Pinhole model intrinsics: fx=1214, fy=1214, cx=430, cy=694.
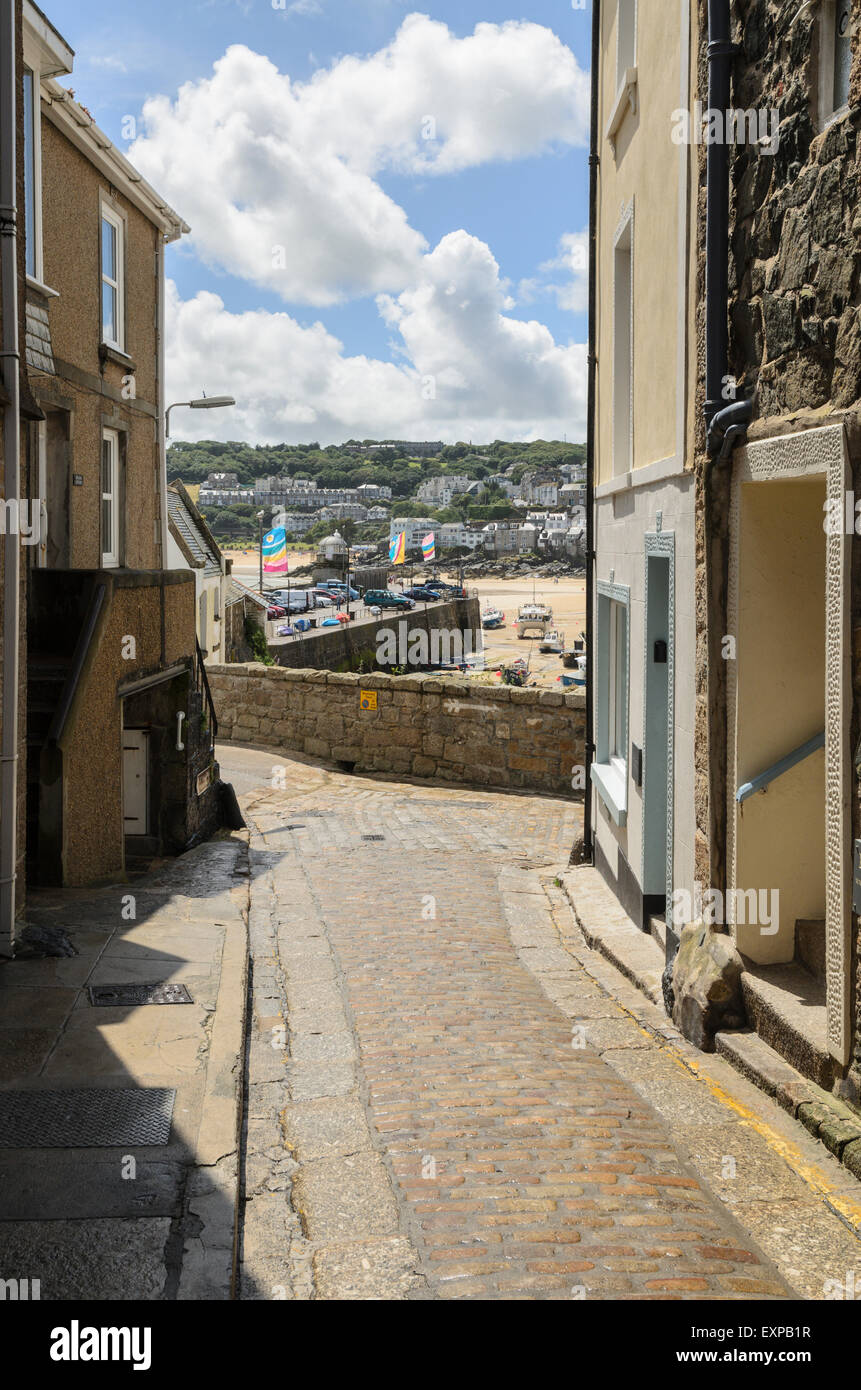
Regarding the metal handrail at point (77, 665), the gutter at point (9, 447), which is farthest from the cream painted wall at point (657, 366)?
the metal handrail at point (77, 665)

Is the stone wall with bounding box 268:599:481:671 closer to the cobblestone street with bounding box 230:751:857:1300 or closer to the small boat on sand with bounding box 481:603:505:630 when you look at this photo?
the small boat on sand with bounding box 481:603:505:630

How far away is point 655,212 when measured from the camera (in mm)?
8203

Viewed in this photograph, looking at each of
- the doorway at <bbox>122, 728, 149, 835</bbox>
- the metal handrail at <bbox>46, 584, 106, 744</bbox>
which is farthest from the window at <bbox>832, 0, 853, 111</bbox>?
the doorway at <bbox>122, 728, 149, 835</bbox>

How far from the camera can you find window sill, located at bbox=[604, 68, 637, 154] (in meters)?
9.02

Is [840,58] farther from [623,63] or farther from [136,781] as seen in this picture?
[136,781]

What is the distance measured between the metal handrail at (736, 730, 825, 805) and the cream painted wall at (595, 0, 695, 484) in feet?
6.89

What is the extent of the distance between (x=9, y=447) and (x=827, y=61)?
5254 mm

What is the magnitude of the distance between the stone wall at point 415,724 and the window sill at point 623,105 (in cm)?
830

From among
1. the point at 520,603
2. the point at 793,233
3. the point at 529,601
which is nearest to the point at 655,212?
the point at 793,233

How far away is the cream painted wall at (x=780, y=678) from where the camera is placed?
6281mm

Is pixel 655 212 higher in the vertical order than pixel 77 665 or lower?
higher

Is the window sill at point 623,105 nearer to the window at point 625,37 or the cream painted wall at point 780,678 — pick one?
the window at point 625,37

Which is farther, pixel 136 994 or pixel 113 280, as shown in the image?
pixel 113 280

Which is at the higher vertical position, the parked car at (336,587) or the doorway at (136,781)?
the parked car at (336,587)
